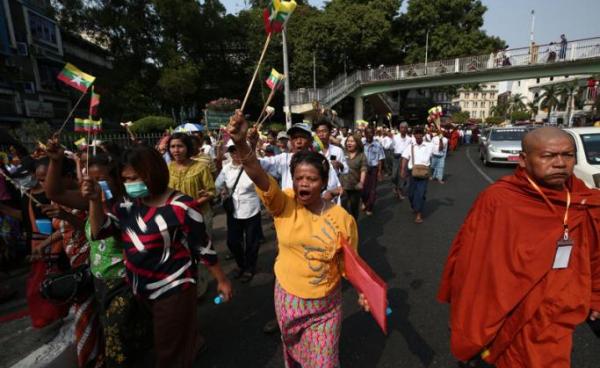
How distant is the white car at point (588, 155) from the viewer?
15.1 ft

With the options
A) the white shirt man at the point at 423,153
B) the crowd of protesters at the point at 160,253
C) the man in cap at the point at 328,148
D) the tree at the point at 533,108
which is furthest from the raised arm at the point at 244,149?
the tree at the point at 533,108

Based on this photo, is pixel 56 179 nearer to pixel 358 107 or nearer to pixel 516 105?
pixel 358 107

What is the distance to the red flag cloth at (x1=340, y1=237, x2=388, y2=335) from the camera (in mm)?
1367

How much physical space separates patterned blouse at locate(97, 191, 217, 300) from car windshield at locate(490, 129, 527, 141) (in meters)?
14.7

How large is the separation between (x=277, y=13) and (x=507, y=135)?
48.8 feet

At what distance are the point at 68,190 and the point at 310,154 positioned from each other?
1.76 meters

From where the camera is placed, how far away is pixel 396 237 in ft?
17.4

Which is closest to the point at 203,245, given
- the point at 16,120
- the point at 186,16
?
the point at 16,120

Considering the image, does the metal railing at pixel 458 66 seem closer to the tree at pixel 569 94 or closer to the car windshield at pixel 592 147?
the car windshield at pixel 592 147

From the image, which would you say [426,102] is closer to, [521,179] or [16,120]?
[16,120]

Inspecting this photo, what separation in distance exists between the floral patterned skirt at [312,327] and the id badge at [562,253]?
1178mm

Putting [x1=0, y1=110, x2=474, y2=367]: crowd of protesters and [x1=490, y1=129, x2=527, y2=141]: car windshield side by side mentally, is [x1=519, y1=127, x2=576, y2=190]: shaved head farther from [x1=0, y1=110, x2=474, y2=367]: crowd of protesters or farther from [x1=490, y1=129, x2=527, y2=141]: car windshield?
[x1=490, y1=129, x2=527, y2=141]: car windshield

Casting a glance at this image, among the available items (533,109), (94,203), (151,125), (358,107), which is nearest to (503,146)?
(94,203)

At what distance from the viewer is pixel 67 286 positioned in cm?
220
